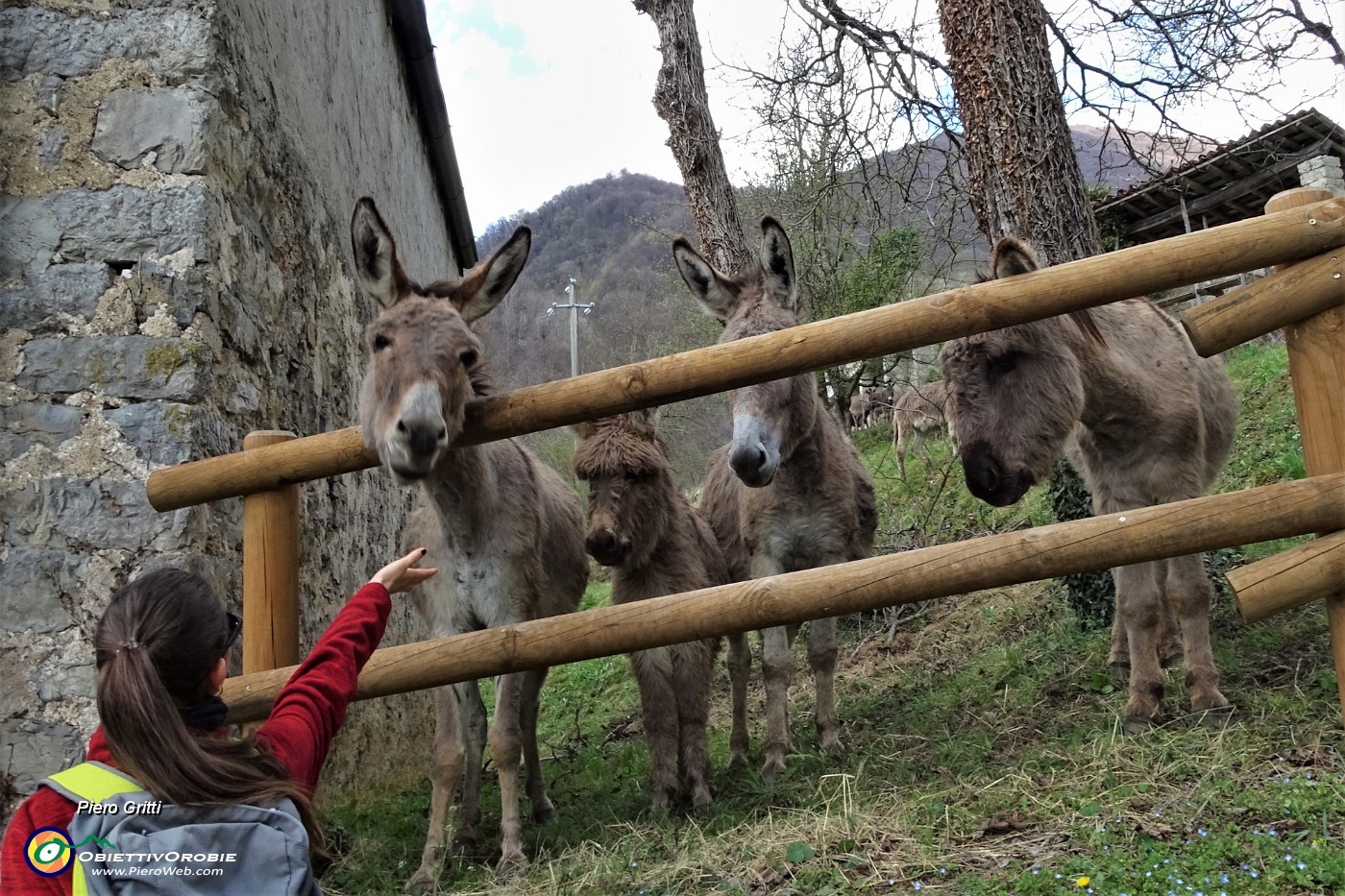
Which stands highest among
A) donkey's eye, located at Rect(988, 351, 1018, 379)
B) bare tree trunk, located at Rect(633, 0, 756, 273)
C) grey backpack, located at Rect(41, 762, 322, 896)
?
bare tree trunk, located at Rect(633, 0, 756, 273)

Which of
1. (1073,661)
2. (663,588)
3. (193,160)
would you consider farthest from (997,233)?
(193,160)

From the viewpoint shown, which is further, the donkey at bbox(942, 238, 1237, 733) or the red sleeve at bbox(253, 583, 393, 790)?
the donkey at bbox(942, 238, 1237, 733)

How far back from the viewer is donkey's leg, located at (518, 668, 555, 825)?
195 inches

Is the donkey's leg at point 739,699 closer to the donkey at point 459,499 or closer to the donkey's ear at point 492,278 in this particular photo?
the donkey at point 459,499

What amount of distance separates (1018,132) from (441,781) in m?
4.98

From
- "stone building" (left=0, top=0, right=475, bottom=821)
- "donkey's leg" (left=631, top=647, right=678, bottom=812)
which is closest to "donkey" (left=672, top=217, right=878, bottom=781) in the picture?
"donkey's leg" (left=631, top=647, right=678, bottom=812)

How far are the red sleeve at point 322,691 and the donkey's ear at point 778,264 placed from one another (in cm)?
298

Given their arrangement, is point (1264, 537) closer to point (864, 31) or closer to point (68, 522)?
point (68, 522)

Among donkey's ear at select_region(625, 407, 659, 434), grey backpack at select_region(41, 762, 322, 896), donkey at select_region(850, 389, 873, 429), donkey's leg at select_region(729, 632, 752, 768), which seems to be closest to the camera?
grey backpack at select_region(41, 762, 322, 896)

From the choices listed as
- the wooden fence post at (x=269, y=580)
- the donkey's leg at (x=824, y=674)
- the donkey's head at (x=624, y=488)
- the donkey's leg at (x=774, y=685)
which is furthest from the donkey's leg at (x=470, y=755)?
the donkey's leg at (x=824, y=674)

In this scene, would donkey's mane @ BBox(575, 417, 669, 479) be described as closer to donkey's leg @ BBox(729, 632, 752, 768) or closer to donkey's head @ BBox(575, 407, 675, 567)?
donkey's head @ BBox(575, 407, 675, 567)

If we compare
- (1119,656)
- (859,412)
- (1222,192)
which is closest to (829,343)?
(1119,656)

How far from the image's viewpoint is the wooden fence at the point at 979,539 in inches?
102

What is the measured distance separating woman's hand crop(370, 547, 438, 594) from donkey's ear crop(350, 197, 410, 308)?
1.48 m
